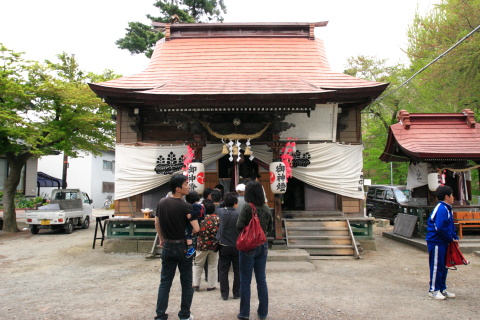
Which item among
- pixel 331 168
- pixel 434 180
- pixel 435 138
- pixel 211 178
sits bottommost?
pixel 434 180

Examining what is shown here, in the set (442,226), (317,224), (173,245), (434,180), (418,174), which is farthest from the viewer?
(418,174)

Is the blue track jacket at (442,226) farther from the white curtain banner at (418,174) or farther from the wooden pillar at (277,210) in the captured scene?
the white curtain banner at (418,174)

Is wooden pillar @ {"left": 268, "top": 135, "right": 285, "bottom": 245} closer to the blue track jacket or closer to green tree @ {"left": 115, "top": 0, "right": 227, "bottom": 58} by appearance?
the blue track jacket

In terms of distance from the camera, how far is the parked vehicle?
1567 cm

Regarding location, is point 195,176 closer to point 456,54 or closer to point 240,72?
point 240,72

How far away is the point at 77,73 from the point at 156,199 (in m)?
8.39

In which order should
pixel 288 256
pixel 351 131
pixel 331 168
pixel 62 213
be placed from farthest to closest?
pixel 62 213, pixel 351 131, pixel 331 168, pixel 288 256

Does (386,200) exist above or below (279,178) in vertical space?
below

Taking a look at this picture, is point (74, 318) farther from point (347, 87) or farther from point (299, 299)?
point (347, 87)

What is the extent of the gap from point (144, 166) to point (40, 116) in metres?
6.60

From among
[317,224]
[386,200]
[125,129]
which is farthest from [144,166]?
[386,200]

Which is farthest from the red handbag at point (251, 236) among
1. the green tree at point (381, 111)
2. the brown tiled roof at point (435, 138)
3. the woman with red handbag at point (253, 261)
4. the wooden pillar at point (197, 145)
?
the green tree at point (381, 111)

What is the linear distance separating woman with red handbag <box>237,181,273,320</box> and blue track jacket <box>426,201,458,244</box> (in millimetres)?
2855

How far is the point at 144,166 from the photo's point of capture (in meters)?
10.8
